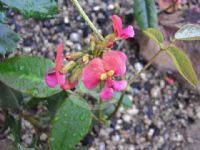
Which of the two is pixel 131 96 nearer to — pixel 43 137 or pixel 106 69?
pixel 43 137

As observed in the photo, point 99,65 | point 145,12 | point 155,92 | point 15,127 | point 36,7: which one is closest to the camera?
point 99,65

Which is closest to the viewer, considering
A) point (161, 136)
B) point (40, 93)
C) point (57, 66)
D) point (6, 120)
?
point (57, 66)

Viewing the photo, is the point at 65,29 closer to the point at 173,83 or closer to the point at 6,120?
the point at 173,83

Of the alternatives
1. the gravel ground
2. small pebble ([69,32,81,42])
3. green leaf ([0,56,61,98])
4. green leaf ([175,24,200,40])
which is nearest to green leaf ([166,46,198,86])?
green leaf ([175,24,200,40])

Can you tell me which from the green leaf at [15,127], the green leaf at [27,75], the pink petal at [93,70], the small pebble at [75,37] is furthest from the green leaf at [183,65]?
the small pebble at [75,37]

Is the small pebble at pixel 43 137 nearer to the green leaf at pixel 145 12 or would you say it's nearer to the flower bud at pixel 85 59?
the green leaf at pixel 145 12

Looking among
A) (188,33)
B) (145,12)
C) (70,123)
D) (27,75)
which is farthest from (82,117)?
(145,12)

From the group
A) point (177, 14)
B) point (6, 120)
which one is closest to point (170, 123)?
point (177, 14)
